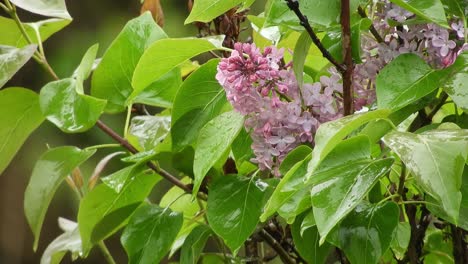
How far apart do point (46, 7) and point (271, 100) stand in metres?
0.25

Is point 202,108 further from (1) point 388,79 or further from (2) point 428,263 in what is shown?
(2) point 428,263

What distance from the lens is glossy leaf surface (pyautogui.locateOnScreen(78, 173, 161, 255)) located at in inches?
24.8

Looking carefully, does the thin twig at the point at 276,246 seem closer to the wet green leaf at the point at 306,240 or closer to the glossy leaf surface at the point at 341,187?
the wet green leaf at the point at 306,240

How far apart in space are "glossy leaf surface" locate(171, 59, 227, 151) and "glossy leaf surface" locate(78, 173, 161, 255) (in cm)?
8

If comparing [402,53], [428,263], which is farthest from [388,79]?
[428,263]

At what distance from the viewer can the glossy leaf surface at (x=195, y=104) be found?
560 millimetres

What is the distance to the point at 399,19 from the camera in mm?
487

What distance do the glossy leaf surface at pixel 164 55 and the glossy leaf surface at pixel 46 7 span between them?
14cm

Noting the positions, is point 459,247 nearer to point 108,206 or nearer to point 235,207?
point 235,207

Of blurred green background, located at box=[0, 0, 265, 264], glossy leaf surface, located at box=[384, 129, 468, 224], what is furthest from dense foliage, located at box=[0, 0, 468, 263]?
blurred green background, located at box=[0, 0, 265, 264]

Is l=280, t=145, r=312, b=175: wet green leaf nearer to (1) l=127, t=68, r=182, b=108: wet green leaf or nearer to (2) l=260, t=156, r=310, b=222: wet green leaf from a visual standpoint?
(2) l=260, t=156, r=310, b=222: wet green leaf

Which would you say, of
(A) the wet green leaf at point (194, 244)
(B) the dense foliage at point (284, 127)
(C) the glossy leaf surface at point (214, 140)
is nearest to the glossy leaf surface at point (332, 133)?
(B) the dense foliage at point (284, 127)

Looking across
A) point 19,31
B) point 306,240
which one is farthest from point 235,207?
point 19,31

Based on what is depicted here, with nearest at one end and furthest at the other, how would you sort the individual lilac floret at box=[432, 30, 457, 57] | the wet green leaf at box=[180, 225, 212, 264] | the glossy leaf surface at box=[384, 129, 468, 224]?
the glossy leaf surface at box=[384, 129, 468, 224], the individual lilac floret at box=[432, 30, 457, 57], the wet green leaf at box=[180, 225, 212, 264]
